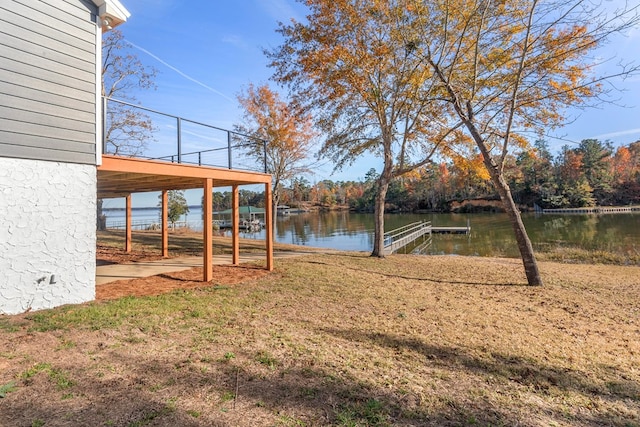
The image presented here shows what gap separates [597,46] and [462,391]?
25.3 ft

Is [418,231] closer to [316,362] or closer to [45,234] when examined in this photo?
[316,362]

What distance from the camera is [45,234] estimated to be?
4.65 m

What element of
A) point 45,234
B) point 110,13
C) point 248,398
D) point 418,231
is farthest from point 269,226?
point 418,231

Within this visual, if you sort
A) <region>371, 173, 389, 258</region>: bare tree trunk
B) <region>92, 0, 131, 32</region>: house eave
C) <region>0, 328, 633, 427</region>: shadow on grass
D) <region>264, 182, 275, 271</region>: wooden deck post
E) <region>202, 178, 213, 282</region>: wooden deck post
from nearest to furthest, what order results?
<region>0, 328, 633, 427</region>: shadow on grass
<region>92, 0, 131, 32</region>: house eave
<region>202, 178, 213, 282</region>: wooden deck post
<region>264, 182, 275, 271</region>: wooden deck post
<region>371, 173, 389, 258</region>: bare tree trunk

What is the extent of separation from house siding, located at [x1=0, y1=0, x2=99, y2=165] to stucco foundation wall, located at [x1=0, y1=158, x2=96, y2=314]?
0.26m

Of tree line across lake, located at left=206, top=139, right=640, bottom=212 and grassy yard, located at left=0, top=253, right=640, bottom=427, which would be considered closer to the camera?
grassy yard, located at left=0, top=253, right=640, bottom=427

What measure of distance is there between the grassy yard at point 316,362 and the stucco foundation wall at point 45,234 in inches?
14.3

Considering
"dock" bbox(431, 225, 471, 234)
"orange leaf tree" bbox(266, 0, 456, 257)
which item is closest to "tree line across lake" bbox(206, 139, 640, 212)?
"dock" bbox(431, 225, 471, 234)

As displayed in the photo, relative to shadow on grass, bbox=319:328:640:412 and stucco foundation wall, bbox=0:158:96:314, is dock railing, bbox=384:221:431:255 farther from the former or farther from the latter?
stucco foundation wall, bbox=0:158:96:314

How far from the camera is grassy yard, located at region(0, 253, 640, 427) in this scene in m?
2.56

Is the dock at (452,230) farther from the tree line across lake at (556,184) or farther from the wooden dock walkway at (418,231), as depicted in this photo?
the tree line across lake at (556,184)

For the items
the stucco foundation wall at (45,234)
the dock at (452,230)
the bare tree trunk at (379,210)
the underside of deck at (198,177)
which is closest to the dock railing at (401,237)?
the dock at (452,230)

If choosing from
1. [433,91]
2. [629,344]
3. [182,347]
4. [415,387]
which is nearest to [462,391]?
[415,387]

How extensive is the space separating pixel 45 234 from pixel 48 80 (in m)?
2.17
